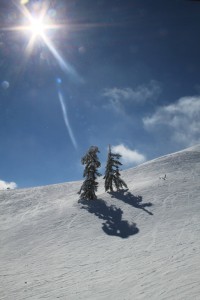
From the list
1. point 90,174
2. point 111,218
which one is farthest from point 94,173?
point 111,218

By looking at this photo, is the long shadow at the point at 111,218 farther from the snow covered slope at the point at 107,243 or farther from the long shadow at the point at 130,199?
the long shadow at the point at 130,199

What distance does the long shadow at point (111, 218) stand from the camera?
2585 cm

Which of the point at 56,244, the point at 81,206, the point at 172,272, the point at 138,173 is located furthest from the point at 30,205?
the point at 172,272

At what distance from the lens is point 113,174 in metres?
38.5

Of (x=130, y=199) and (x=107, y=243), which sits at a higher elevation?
(x=130, y=199)

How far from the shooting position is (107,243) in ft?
77.1

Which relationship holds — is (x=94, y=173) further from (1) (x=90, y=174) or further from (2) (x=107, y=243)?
(2) (x=107, y=243)

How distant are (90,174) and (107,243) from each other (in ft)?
45.4

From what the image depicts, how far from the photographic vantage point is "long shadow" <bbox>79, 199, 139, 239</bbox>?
84.8 feet

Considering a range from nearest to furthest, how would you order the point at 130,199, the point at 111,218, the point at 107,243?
1. the point at 107,243
2. the point at 111,218
3. the point at 130,199

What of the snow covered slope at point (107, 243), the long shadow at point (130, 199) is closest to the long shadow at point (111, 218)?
the snow covered slope at point (107, 243)

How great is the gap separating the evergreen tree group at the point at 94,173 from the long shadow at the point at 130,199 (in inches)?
52.2

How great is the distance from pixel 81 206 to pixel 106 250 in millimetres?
12768

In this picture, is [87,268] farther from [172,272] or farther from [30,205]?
[30,205]
